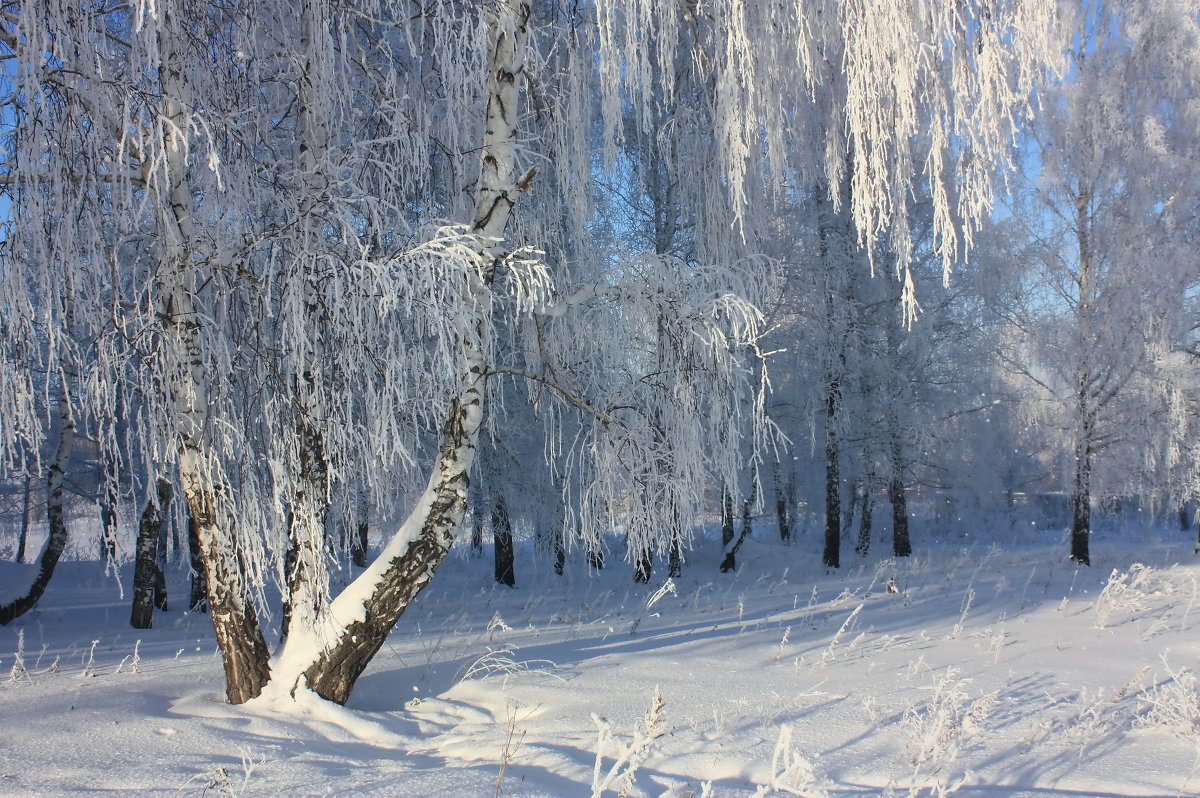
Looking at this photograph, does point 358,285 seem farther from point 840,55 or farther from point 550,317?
point 840,55

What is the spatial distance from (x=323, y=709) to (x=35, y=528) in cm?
4454

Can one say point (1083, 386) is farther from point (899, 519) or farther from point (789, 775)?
point (789, 775)

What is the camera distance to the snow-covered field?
315 centimetres

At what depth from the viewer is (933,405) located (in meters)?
16.6

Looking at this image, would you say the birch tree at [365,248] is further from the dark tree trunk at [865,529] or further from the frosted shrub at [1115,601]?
the dark tree trunk at [865,529]

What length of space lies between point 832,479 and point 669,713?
11.7m

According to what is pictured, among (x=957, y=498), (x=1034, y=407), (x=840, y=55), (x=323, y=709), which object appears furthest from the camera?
(x=957, y=498)

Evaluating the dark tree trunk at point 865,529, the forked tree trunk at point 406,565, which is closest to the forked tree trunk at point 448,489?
the forked tree trunk at point 406,565

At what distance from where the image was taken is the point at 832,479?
15203mm

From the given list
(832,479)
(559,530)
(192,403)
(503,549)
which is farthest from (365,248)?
(832,479)

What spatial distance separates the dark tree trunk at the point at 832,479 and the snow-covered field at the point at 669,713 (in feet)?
22.5

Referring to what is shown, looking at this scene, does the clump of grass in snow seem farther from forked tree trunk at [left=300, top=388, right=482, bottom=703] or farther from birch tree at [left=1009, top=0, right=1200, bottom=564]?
birch tree at [left=1009, top=0, right=1200, bottom=564]

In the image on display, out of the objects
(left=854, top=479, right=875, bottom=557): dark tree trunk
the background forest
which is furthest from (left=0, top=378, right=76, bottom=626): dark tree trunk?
(left=854, top=479, right=875, bottom=557): dark tree trunk

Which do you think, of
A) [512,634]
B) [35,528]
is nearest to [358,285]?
[512,634]
